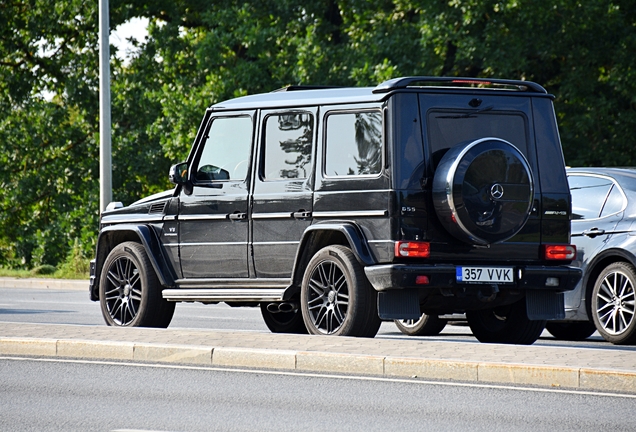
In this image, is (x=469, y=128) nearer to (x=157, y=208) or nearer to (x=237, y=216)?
(x=237, y=216)

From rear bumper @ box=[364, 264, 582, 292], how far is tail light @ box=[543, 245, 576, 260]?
107mm

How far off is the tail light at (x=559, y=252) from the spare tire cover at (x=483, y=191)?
0.50m

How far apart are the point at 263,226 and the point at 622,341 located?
340cm

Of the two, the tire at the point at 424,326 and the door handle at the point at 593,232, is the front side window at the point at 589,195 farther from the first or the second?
the tire at the point at 424,326

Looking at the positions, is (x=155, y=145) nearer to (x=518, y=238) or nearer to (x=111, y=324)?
(x=111, y=324)

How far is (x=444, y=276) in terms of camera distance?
9711 mm

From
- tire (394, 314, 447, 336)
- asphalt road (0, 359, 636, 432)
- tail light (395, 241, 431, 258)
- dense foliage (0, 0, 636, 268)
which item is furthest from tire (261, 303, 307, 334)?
dense foliage (0, 0, 636, 268)

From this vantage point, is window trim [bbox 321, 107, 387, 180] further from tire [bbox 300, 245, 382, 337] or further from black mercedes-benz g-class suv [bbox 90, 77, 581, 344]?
tire [bbox 300, 245, 382, 337]

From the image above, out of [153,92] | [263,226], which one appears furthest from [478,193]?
[153,92]

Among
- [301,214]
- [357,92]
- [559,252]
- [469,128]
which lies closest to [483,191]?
[469,128]

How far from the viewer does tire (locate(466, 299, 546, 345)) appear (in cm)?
1080

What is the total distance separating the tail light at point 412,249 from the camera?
31.7 ft

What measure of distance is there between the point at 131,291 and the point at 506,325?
145 inches

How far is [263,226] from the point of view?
10773 millimetres
